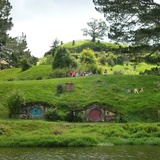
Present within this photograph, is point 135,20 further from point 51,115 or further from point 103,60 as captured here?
point 103,60

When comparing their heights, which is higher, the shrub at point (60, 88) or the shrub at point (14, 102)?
the shrub at point (60, 88)

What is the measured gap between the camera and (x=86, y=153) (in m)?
19.7

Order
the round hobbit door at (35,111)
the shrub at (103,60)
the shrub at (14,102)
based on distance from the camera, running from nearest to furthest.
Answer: the shrub at (14,102) < the round hobbit door at (35,111) < the shrub at (103,60)

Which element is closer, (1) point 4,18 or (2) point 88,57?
(1) point 4,18

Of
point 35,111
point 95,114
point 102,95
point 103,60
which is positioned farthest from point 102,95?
point 103,60

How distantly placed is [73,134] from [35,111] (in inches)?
403

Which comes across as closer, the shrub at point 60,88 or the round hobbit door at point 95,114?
the round hobbit door at point 95,114

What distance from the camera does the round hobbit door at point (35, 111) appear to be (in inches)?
1327

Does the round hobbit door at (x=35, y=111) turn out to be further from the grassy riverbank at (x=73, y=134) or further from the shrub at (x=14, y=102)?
the grassy riverbank at (x=73, y=134)

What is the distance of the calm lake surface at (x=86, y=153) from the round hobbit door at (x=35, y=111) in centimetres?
1237

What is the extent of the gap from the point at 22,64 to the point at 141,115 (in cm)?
3410

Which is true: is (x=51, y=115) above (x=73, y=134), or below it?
above

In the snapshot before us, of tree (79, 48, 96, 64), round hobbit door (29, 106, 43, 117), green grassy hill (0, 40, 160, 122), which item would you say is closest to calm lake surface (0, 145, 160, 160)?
green grassy hill (0, 40, 160, 122)

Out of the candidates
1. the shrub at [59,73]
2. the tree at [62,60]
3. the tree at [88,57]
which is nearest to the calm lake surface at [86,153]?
the shrub at [59,73]
